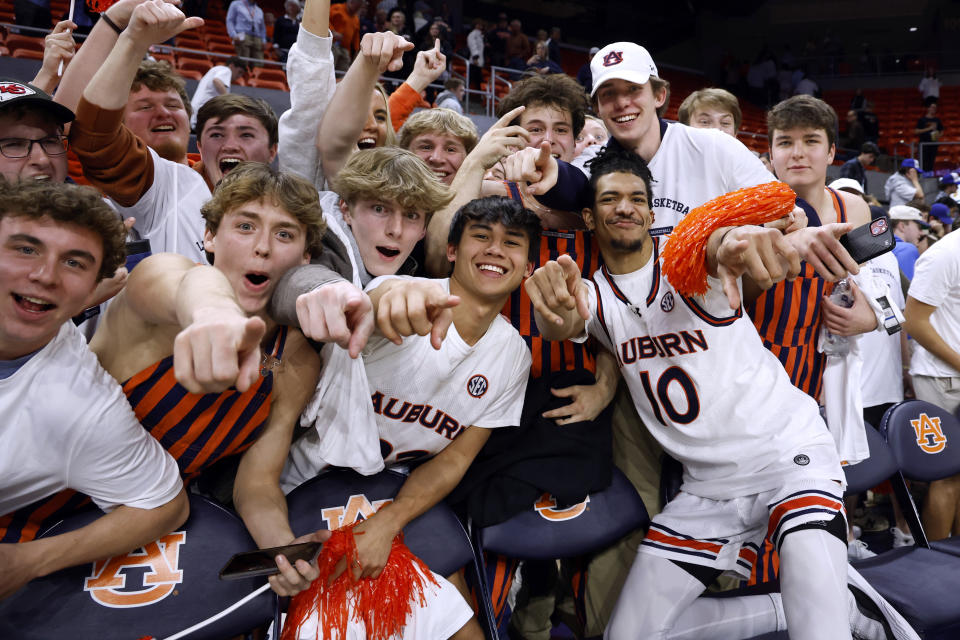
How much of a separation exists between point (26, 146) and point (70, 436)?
111cm

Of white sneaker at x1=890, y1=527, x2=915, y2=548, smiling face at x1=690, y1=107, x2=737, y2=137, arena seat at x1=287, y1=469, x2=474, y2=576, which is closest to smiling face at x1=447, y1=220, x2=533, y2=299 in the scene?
arena seat at x1=287, y1=469, x2=474, y2=576

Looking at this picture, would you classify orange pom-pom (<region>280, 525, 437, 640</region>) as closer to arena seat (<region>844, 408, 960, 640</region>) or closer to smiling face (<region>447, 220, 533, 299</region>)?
smiling face (<region>447, 220, 533, 299</region>)

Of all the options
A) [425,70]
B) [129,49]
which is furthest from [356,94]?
[425,70]

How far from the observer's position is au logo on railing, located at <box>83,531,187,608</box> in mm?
1852

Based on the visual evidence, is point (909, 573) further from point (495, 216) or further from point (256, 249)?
point (256, 249)

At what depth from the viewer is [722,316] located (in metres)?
2.53

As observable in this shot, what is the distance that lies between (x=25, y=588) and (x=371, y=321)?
117cm

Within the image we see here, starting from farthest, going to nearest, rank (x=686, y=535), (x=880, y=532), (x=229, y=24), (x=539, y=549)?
(x=229, y=24) < (x=880, y=532) < (x=686, y=535) < (x=539, y=549)

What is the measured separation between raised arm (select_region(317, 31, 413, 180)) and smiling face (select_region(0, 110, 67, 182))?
0.92 meters

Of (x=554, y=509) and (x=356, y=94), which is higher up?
(x=356, y=94)

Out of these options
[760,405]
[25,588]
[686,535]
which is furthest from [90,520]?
[760,405]

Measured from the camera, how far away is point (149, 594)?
1.88 metres

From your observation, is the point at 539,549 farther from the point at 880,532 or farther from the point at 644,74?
the point at 880,532

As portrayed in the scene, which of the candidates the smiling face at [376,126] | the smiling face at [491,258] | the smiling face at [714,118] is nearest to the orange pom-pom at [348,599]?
the smiling face at [491,258]
